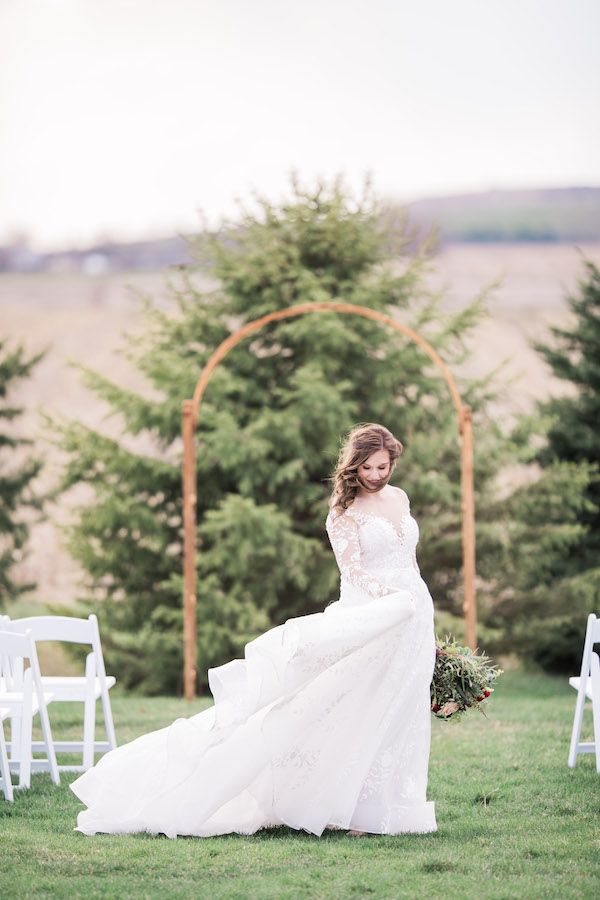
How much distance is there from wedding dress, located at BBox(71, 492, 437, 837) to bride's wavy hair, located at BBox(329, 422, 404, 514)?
0.28 metres

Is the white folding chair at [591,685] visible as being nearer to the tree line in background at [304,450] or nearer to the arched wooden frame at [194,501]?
the arched wooden frame at [194,501]

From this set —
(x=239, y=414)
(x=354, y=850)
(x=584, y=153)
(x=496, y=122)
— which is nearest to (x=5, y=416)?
(x=239, y=414)

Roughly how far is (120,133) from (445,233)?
13856 mm

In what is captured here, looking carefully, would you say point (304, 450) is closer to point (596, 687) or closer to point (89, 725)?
point (89, 725)

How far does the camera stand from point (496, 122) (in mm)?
38719

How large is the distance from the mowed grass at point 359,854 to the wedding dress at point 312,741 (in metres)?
0.11

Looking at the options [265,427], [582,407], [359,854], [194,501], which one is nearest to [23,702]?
[359,854]

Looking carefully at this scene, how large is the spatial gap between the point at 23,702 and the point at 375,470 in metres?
2.35

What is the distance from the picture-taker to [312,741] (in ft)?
17.6

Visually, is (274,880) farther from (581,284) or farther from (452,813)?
(581,284)

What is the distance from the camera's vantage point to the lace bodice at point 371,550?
5512mm

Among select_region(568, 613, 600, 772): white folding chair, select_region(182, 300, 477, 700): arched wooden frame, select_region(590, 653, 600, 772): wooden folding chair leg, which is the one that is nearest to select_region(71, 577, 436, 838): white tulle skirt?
select_region(568, 613, 600, 772): white folding chair

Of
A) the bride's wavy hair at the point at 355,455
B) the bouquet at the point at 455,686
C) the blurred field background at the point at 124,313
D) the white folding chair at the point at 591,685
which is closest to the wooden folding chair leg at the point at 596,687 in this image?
the white folding chair at the point at 591,685

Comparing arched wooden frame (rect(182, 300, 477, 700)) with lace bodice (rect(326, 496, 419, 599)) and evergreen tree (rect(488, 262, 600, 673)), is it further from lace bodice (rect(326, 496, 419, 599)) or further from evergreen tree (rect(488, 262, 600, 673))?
lace bodice (rect(326, 496, 419, 599))
